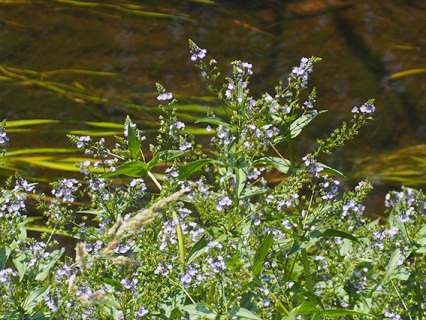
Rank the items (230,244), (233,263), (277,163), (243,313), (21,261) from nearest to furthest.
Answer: (243,313) < (233,263) < (230,244) < (277,163) < (21,261)

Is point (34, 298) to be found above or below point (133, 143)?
A: below

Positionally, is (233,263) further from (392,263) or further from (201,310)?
(392,263)

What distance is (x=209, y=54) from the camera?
4.44 meters

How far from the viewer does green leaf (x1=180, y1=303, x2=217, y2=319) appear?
6.21 feet

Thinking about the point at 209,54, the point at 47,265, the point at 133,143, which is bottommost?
the point at 209,54

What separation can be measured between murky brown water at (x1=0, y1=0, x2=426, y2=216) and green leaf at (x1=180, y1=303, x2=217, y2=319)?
2413 millimetres

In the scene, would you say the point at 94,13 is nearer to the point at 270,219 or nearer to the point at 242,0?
the point at 242,0

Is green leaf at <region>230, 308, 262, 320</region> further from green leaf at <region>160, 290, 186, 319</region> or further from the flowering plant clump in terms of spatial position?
green leaf at <region>160, 290, 186, 319</region>

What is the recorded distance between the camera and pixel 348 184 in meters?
4.11

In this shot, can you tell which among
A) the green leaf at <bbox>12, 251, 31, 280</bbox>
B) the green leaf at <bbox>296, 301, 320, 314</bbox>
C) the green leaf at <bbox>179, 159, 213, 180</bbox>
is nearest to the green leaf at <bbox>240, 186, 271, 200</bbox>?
the green leaf at <bbox>179, 159, 213, 180</bbox>

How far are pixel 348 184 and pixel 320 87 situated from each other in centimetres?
67

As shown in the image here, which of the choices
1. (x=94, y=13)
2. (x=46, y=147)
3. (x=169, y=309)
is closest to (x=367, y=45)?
(x=94, y=13)

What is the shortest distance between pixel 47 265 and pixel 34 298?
224 millimetres

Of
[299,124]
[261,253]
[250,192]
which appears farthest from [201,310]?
[299,124]
